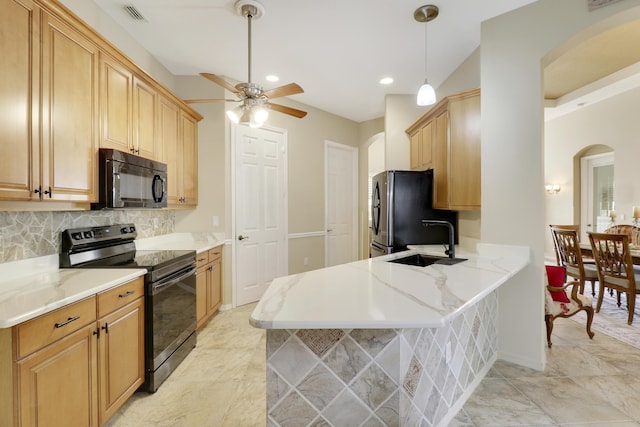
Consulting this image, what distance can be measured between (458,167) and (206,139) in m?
2.86

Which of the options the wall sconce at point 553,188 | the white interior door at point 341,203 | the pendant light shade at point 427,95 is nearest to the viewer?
the pendant light shade at point 427,95

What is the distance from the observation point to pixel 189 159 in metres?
3.70

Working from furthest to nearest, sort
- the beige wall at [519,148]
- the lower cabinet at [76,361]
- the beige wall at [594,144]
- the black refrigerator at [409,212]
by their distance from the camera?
the beige wall at [594,144] → the black refrigerator at [409,212] → the beige wall at [519,148] → the lower cabinet at [76,361]

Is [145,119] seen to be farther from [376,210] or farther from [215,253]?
[376,210]

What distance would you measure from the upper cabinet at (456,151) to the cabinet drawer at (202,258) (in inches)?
97.2

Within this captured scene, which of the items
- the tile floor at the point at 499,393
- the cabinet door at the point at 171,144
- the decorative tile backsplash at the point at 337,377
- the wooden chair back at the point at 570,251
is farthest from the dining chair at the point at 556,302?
the cabinet door at the point at 171,144

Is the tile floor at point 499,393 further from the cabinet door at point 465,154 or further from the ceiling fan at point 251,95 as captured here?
the ceiling fan at point 251,95

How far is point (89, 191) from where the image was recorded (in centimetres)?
213

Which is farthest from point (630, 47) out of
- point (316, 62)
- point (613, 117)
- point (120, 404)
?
point (120, 404)

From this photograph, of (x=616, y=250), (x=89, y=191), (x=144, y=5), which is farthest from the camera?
(x=616, y=250)

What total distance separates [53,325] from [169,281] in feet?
3.15

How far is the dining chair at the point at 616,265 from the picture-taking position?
3334mm

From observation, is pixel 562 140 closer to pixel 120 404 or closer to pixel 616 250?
pixel 616 250

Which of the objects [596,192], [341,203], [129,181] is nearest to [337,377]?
[129,181]
